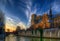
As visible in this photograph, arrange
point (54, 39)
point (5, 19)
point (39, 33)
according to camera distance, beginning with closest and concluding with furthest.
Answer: point (54, 39), point (39, 33), point (5, 19)

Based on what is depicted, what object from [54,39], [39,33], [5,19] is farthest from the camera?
[5,19]

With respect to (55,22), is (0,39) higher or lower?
lower

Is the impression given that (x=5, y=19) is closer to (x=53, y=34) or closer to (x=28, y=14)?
(x=28, y=14)

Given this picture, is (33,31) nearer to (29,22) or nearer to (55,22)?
(29,22)

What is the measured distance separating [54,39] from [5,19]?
116 centimetres

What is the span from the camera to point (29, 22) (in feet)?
11.2

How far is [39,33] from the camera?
3.34m

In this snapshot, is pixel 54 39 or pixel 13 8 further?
pixel 13 8

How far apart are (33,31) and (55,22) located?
0.50m

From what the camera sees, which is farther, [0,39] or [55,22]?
[0,39]

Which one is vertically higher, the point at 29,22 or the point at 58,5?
the point at 58,5

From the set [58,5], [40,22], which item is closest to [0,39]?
[40,22]

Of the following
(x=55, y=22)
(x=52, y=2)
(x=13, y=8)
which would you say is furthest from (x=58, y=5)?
(x=13, y=8)

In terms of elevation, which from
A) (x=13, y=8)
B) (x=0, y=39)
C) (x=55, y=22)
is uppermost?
(x=13, y=8)
